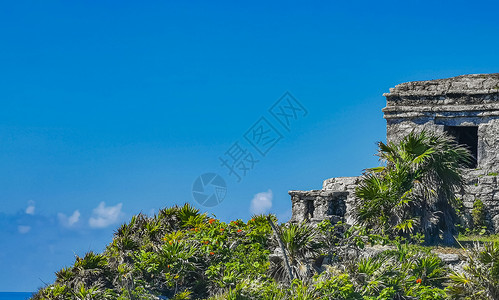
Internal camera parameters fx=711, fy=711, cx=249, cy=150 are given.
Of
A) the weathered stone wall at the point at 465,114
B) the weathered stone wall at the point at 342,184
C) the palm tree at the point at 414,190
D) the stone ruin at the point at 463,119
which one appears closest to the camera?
the palm tree at the point at 414,190

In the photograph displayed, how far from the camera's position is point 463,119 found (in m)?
20.2

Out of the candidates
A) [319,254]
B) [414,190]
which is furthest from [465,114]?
[319,254]

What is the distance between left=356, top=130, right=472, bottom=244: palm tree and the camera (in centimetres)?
1617

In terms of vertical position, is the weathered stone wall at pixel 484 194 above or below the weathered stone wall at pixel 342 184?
below

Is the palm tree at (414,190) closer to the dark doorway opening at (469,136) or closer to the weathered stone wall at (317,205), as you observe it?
the weathered stone wall at (317,205)

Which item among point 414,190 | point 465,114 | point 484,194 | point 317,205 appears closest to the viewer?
point 414,190

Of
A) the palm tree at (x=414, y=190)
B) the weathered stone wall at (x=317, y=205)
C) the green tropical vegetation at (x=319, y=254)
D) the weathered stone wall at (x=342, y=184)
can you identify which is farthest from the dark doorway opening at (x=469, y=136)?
the weathered stone wall at (x=317, y=205)

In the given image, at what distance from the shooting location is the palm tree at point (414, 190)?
16.2 metres

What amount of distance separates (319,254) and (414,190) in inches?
133

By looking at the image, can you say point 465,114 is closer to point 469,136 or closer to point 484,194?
point 469,136

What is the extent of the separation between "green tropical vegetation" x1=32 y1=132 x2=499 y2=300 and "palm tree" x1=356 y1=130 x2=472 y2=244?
0.9 inches

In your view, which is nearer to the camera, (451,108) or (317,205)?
(317,205)

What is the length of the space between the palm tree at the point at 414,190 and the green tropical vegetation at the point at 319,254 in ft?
0.08

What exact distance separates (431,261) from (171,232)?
6312 mm
